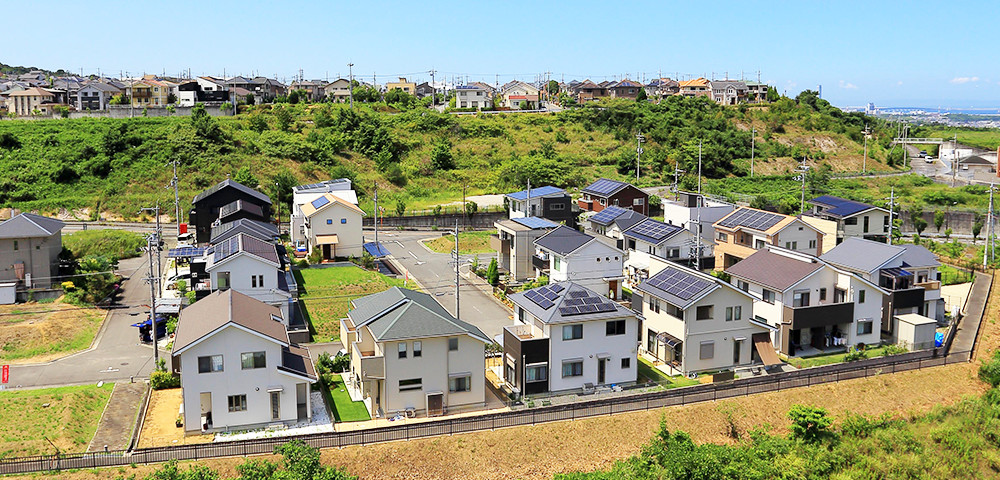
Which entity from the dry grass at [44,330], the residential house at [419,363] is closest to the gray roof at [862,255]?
the residential house at [419,363]

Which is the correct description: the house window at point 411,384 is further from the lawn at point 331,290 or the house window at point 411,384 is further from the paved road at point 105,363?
the paved road at point 105,363

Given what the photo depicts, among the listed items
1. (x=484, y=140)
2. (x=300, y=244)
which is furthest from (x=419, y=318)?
(x=484, y=140)

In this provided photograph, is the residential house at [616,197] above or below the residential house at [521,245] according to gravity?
above

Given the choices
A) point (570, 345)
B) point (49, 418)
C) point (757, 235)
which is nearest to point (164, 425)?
point (49, 418)

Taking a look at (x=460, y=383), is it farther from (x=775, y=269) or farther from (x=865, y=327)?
(x=865, y=327)

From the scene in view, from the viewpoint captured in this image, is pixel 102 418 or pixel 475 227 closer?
pixel 102 418

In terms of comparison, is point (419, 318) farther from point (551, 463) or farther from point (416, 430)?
point (551, 463)

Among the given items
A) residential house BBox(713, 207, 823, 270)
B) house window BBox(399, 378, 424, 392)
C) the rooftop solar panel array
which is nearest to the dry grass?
house window BBox(399, 378, 424, 392)
